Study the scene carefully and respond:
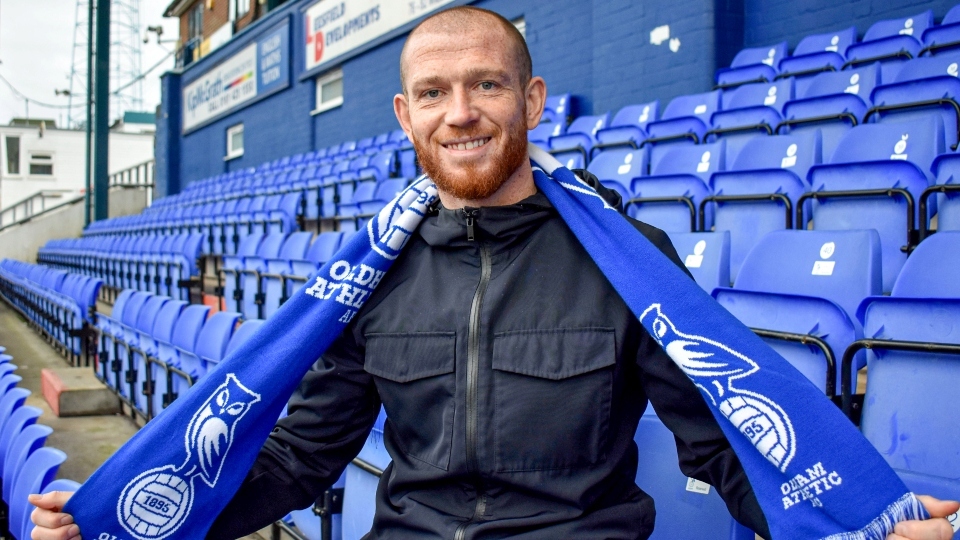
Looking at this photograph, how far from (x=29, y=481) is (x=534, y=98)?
6.81 feet

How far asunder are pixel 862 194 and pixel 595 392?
2.48 metres

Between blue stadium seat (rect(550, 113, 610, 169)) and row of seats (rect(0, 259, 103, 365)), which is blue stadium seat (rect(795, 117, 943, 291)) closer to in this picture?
blue stadium seat (rect(550, 113, 610, 169))

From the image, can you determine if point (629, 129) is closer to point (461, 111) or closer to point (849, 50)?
point (849, 50)

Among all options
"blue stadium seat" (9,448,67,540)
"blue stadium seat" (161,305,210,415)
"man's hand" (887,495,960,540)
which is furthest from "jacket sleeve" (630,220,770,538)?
"blue stadium seat" (161,305,210,415)

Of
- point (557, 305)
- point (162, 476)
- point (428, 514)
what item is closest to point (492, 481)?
point (428, 514)

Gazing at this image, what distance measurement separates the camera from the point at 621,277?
119cm

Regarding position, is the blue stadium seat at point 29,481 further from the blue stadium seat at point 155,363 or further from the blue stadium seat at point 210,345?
the blue stadium seat at point 155,363

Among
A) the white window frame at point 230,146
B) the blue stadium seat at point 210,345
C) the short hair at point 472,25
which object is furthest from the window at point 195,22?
the short hair at point 472,25

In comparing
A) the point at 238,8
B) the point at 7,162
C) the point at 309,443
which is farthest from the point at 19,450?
the point at 7,162

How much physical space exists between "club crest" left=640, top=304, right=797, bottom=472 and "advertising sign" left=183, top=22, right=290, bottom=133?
14311 mm

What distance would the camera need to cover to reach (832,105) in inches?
176

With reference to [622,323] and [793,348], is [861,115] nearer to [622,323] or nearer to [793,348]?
[793,348]

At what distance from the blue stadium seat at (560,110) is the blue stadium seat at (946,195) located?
4653mm

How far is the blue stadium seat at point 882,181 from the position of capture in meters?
3.03
